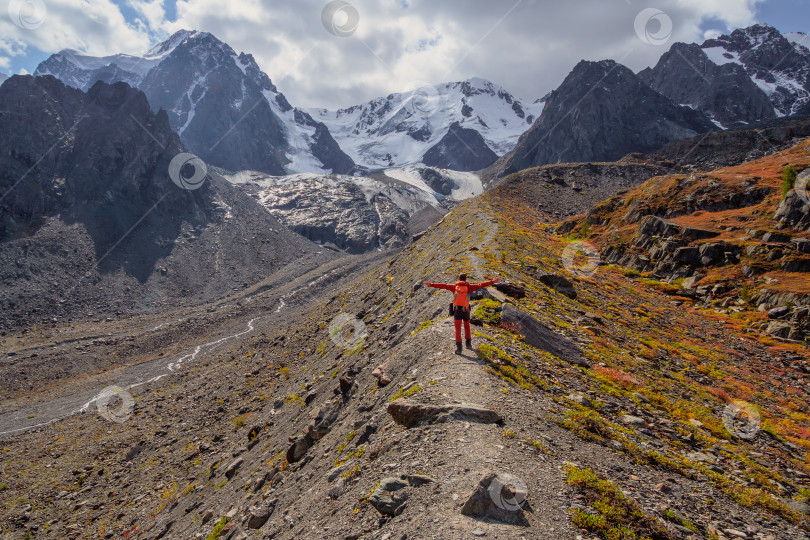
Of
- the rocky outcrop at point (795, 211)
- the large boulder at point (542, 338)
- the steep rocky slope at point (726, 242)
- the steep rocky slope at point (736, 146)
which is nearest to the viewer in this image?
the large boulder at point (542, 338)

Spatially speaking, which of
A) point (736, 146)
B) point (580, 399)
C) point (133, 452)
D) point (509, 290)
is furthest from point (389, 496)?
point (736, 146)

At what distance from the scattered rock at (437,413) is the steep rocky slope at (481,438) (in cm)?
5

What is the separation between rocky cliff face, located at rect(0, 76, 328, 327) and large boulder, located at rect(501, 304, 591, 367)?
9838 centimetres

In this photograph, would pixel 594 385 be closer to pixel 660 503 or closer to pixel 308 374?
pixel 660 503

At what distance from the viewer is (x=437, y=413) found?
9719 mm

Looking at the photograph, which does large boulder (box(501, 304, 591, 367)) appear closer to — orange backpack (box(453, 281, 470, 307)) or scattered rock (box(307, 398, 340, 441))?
orange backpack (box(453, 281, 470, 307))

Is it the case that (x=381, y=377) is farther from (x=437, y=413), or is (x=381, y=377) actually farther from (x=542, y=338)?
(x=542, y=338)

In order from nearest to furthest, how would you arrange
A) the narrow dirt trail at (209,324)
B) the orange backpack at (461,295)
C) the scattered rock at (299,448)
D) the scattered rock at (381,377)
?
the orange backpack at (461,295) < the scattered rock at (381,377) < the scattered rock at (299,448) < the narrow dirt trail at (209,324)

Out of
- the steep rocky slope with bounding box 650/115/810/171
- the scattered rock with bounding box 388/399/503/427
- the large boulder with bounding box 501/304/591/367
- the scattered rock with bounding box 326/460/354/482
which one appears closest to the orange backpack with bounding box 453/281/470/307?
the large boulder with bounding box 501/304/591/367

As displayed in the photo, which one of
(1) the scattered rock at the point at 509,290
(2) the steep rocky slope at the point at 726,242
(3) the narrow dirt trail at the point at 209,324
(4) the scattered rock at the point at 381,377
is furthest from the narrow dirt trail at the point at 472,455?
(3) the narrow dirt trail at the point at 209,324

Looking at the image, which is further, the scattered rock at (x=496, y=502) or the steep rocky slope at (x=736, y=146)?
the steep rocky slope at (x=736, y=146)

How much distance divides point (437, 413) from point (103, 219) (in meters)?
137

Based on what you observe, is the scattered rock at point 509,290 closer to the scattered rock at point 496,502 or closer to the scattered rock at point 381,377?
the scattered rock at point 381,377

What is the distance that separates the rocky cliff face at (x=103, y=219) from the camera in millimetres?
93312
